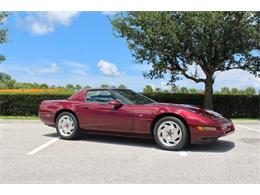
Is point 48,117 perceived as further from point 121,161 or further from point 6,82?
point 6,82

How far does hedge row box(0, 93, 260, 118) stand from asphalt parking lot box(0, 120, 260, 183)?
738cm

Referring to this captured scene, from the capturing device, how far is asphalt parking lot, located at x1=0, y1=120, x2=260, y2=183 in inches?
194

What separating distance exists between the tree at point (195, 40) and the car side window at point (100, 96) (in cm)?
677

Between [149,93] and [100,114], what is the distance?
8535 mm

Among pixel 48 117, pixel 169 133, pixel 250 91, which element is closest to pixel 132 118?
pixel 169 133

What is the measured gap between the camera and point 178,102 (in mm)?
15836

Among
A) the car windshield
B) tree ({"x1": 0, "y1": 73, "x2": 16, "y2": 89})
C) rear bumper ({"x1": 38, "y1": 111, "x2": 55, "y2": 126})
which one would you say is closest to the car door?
the car windshield

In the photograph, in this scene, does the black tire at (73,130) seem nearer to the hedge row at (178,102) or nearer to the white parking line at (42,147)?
the white parking line at (42,147)

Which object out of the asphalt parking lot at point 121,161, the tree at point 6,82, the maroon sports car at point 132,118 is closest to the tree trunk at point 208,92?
the asphalt parking lot at point 121,161

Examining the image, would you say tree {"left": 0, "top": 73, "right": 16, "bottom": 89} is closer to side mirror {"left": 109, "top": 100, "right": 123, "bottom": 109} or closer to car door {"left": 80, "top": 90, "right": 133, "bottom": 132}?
car door {"left": 80, "top": 90, "right": 133, "bottom": 132}

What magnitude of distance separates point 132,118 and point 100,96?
43.6 inches

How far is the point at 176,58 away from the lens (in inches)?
601

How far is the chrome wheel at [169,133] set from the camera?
692 cm
